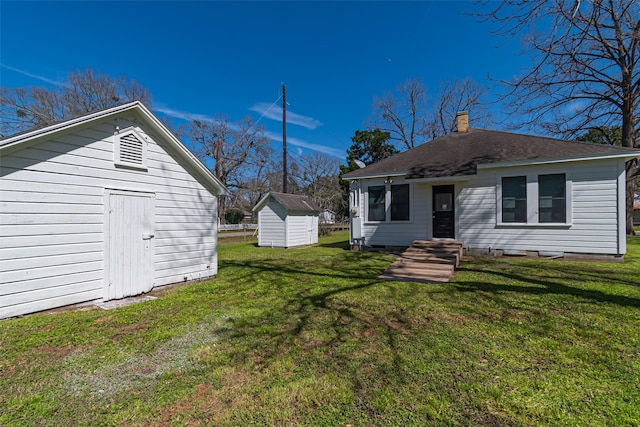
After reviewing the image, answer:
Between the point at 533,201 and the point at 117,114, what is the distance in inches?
428

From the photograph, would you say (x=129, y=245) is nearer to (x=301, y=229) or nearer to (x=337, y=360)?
(x=337, y=360)

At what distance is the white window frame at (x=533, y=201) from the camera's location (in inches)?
328

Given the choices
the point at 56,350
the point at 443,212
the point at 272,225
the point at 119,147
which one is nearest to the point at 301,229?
the point at 272,225

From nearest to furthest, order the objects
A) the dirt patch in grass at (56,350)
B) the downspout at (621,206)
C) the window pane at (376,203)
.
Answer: the dirt patch in grass at (56,350) → the downspout at (621,206) → the window pane at (376,203)

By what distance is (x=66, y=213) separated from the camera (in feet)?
15.6

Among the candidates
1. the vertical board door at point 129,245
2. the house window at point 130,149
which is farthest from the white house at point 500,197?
the house window at point 130,149

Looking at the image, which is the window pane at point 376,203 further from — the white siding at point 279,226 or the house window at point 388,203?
the white siding at point 279,226

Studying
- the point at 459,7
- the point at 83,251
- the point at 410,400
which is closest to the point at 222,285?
the point at 83,251

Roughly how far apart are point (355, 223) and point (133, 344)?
8657 millimetres

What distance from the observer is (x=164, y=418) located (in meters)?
2.19

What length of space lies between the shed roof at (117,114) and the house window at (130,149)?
375 millimetres

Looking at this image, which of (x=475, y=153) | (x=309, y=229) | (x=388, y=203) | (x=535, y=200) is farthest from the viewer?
(x=309, y=229)

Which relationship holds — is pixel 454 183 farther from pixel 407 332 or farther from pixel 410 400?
pixel 410 400

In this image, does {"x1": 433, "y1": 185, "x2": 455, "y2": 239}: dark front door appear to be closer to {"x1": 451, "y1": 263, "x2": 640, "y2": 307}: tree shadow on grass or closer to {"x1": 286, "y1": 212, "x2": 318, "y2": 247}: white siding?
{"x1": 451, "y1": 263, "x2": 640, "y2": 307}: tree shadow on grass
